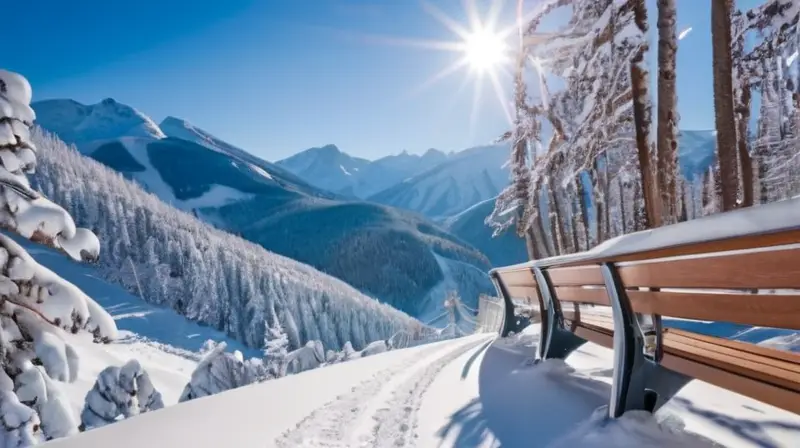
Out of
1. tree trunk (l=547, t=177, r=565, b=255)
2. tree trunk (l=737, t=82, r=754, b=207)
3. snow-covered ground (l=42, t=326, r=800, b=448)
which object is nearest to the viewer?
snow-covered ground (l=42, t=326, r=800, b=448)

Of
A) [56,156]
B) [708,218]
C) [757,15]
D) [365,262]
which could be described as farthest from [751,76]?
[365,262]

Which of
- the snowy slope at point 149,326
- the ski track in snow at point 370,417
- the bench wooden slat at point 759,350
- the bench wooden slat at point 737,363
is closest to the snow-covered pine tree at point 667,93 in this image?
the ski track in snow at point 370,417

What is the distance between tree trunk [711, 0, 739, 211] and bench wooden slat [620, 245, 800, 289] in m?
6.33

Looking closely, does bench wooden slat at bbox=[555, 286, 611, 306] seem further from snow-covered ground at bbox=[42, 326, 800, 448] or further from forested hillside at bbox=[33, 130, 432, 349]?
forested hillside at bbox=[33, 130, 432, 349]

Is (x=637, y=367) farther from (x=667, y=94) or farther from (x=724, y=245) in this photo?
(x=667, y=94)

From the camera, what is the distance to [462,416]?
3588mm

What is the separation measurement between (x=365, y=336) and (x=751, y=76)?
2993 inches

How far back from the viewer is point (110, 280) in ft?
327

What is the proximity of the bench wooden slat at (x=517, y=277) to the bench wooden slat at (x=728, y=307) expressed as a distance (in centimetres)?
→ 257

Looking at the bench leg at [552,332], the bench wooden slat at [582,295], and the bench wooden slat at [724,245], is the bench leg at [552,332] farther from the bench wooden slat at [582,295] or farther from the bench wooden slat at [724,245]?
the bench wooden slat at [724,245]

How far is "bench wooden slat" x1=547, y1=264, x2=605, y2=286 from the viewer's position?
3.04m

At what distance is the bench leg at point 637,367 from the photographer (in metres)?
2.63

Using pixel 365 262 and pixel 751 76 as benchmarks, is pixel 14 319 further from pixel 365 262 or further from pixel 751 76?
pixel 365 262

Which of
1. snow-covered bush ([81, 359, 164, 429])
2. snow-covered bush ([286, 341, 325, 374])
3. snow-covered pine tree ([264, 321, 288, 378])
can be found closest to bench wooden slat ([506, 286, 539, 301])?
snow-covered bush ([81, 359, 164, 429])
